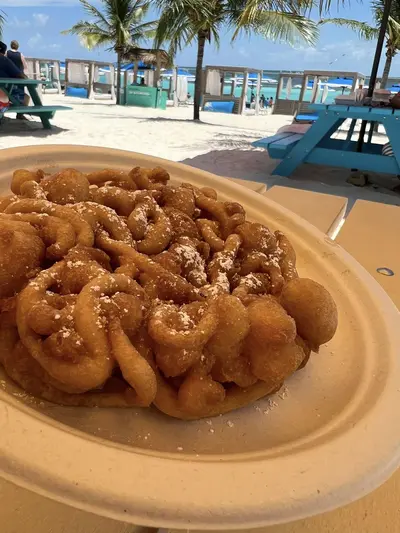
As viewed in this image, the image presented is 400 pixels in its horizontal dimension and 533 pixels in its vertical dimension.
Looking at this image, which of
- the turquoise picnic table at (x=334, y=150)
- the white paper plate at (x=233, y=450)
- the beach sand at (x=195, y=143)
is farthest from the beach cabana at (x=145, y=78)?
the white paper plate at (x=233, y=450)

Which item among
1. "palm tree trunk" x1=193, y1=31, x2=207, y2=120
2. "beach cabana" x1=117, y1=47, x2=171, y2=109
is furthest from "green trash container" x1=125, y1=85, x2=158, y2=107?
"palm tree trunk" x1=193, y1=31, x2=207, y2=120

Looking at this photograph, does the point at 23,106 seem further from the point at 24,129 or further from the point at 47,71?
the point at 47,71

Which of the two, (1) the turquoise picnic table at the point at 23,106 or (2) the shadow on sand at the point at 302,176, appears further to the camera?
(1) the turquoise picnic table at the point at 23,106

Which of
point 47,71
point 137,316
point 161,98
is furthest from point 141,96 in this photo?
point 137,316

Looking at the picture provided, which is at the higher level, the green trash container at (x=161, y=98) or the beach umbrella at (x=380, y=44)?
the beach umbrella at (x=380, y=44)

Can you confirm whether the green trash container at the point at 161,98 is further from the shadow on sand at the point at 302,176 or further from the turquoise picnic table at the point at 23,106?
the shadow on sand at the point at 302,176

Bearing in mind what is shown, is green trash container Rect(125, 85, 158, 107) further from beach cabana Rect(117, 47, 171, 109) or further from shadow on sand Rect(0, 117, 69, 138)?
shadow on sand Rect(0, 117, 69, 138)
